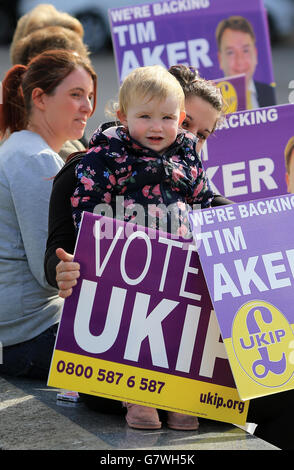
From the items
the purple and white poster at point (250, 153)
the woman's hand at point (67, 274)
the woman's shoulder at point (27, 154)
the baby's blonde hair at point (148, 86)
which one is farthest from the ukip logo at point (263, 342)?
the purple and white poster at point (250, 153)

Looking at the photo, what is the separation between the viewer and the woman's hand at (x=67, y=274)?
2812 mm

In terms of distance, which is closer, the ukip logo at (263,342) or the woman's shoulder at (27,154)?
the ukip logo at (263,342)

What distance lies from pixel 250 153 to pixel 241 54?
1606 millimetres

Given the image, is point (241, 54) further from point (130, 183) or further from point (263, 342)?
point (263, 342)

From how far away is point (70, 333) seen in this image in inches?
111

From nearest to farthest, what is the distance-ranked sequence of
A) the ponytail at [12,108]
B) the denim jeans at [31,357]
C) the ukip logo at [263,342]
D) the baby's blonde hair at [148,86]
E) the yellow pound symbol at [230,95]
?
1. the ukip logo at [263,342]
2. the baby's blonde hair at [148,86]
3. the denim jeans at [31,357]
4. the ponytail at [12,108]
5. the yellow pound symbol at [230,95]

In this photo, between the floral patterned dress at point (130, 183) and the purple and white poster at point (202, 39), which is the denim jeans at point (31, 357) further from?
the purple and white poster at point (202, 39)

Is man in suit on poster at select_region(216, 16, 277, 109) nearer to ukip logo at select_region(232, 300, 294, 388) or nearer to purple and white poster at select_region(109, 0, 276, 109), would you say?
purple and white poster at select_region(109, 0, 276, 109)

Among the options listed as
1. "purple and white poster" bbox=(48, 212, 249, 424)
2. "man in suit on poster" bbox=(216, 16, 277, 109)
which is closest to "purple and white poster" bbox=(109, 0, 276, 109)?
"man in suit on poster" bbox=(216, 16, 277, 109)

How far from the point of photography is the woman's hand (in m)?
2.81

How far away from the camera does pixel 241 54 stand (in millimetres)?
5621

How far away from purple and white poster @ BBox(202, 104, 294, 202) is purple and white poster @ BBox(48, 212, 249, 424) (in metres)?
1.28

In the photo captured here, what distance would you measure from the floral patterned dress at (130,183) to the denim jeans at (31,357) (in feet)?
2.19
